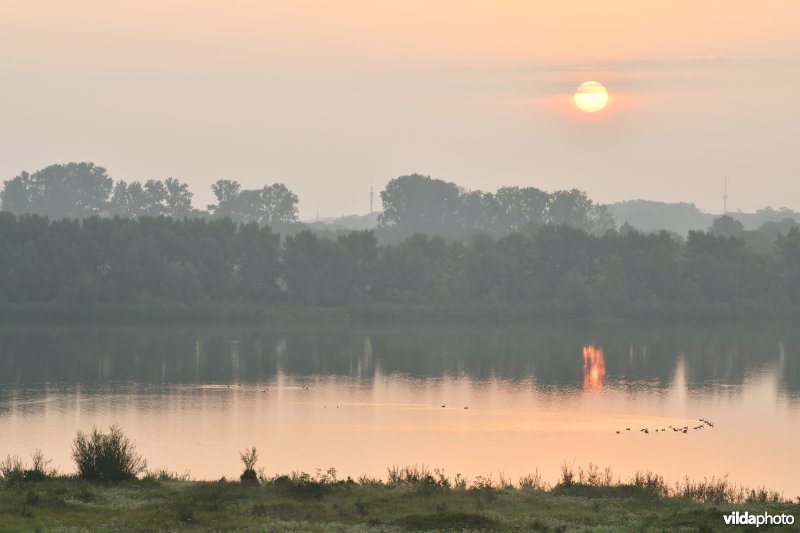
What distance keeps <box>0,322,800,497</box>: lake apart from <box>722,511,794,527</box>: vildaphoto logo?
16.8 metres

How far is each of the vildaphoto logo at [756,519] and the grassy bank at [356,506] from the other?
1.38ft

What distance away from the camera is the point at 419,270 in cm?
17400

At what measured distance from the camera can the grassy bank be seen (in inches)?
1193

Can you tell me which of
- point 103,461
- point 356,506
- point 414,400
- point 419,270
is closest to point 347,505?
point 356,506

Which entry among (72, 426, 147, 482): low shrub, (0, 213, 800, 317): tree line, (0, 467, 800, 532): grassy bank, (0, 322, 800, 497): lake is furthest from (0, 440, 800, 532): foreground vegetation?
(0, 213, 800, 317): tree line

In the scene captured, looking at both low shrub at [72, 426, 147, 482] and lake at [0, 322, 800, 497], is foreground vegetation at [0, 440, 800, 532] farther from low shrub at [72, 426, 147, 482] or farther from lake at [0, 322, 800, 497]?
A: lake at [0, 322, 800, 497]

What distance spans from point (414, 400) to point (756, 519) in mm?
50069

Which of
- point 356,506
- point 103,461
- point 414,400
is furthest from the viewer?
point 414,400

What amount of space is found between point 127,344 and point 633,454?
75.1 meters

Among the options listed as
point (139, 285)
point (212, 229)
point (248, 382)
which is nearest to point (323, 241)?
point (212, 229)

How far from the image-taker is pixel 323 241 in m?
175

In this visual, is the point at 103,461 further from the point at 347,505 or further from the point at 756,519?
the point at 756,519

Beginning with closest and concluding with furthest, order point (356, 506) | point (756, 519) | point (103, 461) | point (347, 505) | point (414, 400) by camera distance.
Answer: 1. point (756, 519)
2. point (356, 506)
3. point (347, 505)
4. point (103, 461)
5. point (414, 400)

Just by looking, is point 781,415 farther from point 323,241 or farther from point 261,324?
point 323,241
